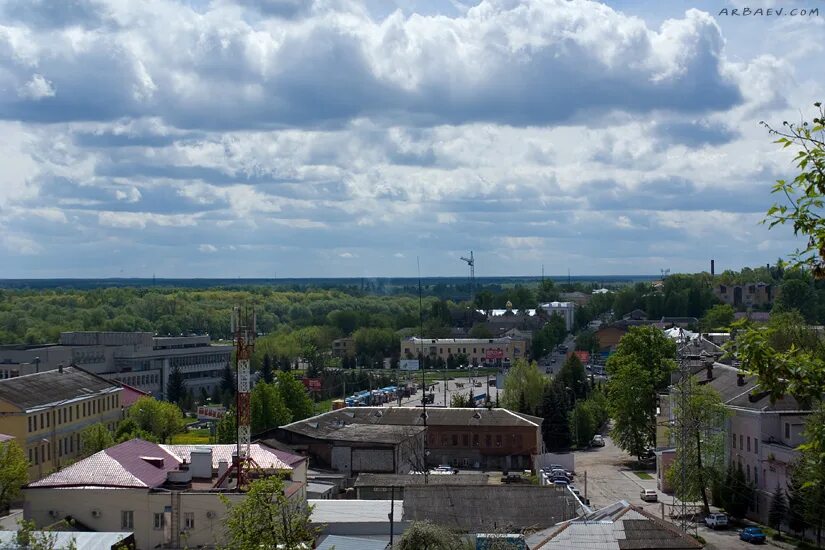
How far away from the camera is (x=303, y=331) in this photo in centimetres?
14875

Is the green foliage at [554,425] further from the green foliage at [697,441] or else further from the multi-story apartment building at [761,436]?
the green foliage at [697,441]

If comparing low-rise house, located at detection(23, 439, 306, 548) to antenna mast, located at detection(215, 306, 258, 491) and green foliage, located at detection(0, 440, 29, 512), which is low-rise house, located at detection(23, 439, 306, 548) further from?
green foliage, located at detection(0, 440, 29, 512)

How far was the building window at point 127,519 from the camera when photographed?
30.6 metres

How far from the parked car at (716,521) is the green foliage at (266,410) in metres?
24.2

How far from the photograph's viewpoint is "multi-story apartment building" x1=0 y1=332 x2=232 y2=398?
84.9 metres

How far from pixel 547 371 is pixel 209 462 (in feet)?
274

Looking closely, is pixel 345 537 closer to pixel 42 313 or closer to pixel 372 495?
pixel 372 495

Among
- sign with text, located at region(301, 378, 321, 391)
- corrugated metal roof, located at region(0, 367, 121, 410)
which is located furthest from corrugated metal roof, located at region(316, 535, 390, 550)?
sign with text, located at region(301, 378, 321, 391)

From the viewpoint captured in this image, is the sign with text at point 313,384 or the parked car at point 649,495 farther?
the sign with text at point 313,384

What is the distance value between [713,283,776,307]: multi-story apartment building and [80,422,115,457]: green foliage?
428 feet

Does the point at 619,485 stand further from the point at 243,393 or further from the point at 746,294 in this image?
the point at 746,294

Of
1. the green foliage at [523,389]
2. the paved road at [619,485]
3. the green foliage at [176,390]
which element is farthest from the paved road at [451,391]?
the paved road at [619,485]

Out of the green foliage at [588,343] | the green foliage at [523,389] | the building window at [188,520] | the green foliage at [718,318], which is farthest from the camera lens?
the green foliage at [588,343]

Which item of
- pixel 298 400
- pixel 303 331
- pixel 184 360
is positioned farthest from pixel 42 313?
pixel 298 400
